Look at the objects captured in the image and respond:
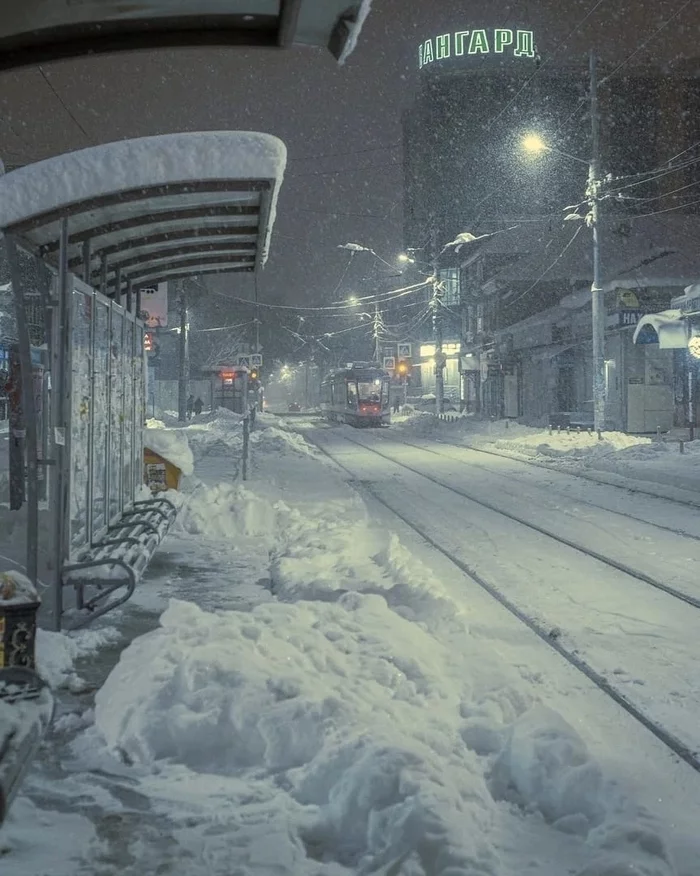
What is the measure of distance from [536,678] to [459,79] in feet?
369

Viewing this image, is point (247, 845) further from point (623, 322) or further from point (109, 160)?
point (623, 322)

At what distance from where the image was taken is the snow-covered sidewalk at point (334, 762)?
142 inches

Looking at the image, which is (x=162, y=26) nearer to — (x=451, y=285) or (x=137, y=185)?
(x=137, y=185)

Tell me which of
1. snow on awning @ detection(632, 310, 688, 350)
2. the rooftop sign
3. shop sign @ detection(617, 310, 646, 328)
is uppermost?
the rooftop sign

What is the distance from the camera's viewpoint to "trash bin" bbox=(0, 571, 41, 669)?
508cm

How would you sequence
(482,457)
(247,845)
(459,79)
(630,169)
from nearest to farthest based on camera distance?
(247,845) < (482,457) < (630,169) < (459,79)

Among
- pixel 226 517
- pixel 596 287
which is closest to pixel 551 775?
pixel 226 517

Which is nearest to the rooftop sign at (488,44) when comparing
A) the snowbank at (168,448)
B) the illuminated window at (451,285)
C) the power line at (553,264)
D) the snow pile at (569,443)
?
the illuminated window at (451,285)

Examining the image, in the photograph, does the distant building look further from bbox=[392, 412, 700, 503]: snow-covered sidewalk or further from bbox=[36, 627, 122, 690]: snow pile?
bbox=[36, 627, 122, 690]: snow pile

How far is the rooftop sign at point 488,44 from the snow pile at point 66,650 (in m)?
111

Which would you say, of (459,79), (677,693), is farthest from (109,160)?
(459,79)

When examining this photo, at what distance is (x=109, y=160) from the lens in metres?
6.13

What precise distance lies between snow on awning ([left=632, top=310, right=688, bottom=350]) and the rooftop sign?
85.6 meters

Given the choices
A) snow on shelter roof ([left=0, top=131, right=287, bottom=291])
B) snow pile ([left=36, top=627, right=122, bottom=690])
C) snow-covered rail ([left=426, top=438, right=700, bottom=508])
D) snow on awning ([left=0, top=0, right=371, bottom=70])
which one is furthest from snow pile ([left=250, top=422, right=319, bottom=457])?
snow on awning ([left=0, top=0, right=371, bottom=70])
